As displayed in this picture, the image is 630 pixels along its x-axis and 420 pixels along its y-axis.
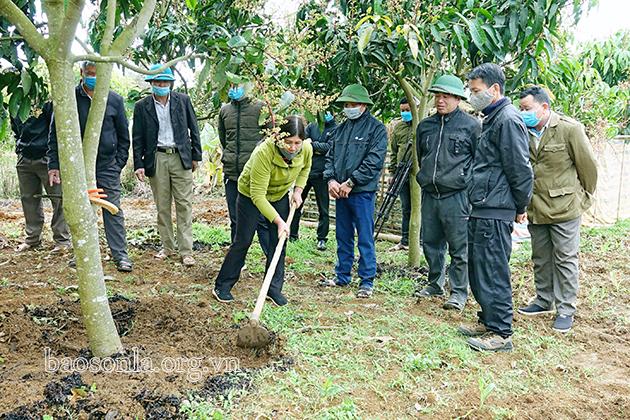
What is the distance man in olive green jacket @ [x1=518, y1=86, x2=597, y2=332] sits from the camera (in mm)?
4223

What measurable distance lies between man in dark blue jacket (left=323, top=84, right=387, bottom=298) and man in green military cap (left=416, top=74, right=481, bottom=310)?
1.32ft

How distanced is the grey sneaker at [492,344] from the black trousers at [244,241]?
1.52m

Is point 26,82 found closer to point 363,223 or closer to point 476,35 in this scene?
point 363,223

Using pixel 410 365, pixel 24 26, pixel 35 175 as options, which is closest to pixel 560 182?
pixel 410 365

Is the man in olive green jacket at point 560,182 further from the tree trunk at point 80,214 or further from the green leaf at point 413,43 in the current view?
the tree trunk at point 80,214

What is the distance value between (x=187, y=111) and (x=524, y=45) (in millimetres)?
3068

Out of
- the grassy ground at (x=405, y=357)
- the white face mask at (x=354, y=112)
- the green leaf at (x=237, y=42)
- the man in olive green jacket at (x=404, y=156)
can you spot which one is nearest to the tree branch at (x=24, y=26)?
the green leaf at (x=237, y=42)

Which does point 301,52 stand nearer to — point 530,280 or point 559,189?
point 559,189

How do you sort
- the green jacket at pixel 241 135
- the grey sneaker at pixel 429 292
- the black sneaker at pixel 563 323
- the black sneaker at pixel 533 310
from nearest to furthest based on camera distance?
the black sneaker at pixel 563 323
the black sneaker at pixel 533 310
the grey sneaker at pixel 429 292
the green jacket at pixel 241 135

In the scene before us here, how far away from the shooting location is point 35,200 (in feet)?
19.6

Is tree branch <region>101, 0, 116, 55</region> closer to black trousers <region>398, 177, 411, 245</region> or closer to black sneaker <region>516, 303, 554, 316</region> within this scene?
black sneaker <region>516, 303, 554, 316</region>

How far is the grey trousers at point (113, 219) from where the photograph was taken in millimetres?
5098

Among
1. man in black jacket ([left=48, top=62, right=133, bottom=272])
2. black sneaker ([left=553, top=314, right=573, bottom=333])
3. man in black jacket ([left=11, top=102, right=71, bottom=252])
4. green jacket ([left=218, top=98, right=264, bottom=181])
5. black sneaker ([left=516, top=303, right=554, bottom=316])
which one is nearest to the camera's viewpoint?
black sneaker ([left=553, top=314, right=573, bottom=333])

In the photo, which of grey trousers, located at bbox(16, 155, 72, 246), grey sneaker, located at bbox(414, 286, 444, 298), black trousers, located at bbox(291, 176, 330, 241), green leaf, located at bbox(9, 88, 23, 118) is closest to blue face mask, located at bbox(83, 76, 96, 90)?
grey trousers, located at bbox(16, 155, 72, 246)
